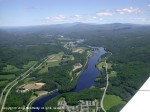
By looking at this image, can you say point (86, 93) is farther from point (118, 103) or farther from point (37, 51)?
point (37, 51)

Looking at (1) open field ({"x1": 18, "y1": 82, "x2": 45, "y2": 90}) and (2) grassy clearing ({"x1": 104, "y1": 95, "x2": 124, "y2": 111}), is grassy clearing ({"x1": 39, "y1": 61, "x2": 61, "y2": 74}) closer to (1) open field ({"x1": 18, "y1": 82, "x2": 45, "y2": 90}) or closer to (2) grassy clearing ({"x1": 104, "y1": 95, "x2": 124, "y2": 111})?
(1) open field ({"x1": 18, "y1": 82, "x2": 45, "y2": 90})

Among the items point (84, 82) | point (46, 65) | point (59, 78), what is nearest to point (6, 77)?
point (59, 78)

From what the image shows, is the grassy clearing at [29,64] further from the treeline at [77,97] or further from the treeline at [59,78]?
the treeline at [77,97]

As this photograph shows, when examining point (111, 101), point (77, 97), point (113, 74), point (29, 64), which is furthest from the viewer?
point (29, 64)

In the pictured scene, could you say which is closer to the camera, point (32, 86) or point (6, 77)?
point (32, 86)

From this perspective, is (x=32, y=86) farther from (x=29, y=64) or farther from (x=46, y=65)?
(x=29, y=64)

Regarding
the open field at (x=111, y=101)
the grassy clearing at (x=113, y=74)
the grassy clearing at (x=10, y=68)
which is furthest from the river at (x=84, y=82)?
the grassy clearing at (x=10, y=68)

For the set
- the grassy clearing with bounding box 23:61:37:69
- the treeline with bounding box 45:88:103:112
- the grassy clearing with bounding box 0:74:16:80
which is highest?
the treeline with bounding box 45:88:103:112

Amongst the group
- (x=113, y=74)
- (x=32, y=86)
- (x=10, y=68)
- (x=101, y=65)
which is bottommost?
(x=10, y=68)

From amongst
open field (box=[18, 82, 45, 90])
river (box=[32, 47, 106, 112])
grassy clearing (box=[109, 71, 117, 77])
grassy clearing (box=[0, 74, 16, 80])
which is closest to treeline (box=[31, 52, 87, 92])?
river (box=[32, 47, 106, 112])
